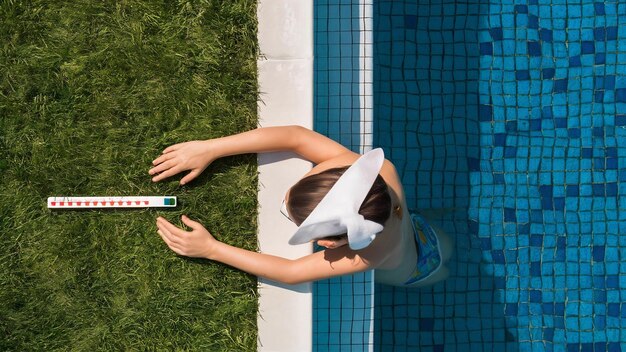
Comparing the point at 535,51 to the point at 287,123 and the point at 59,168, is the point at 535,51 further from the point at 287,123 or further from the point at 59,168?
the point at 59,168

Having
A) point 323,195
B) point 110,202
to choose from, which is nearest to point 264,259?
point 323,195

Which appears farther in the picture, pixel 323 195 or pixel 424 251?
pixel 424 251

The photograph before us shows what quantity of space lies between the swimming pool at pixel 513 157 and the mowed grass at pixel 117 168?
43.8 inches

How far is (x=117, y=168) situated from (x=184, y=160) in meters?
0.44

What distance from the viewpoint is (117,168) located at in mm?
4160

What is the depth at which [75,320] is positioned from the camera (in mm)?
4176

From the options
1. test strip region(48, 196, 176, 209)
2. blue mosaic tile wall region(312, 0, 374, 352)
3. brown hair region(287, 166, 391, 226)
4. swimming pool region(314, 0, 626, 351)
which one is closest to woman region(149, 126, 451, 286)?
brown hair region(287, 166, 391, 226)

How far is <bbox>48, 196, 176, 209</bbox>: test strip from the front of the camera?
409 cm

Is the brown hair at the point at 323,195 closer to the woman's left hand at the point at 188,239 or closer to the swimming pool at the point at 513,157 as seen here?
the woman's left hand at the point at 188,239

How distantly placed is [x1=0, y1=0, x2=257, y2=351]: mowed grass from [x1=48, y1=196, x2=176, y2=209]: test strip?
0.15ft

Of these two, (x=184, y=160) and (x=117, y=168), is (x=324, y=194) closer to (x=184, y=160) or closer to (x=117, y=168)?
(x=184, y=160)

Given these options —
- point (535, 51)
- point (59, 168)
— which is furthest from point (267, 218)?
point (535, 51)

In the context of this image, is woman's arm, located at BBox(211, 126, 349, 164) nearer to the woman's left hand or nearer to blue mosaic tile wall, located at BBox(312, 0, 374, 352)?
blue mosaic tile wall, located at BBox(312, 0, 374, 352)

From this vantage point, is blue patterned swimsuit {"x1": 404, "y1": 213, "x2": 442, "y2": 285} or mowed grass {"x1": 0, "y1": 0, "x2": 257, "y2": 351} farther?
mowed grass {"x1": 0, "y1": 0, "x2": 257, "y2": 351}
